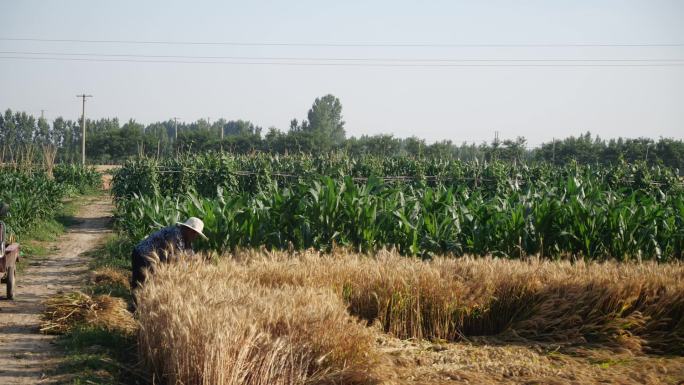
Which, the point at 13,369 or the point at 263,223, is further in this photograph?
the point at 263,223

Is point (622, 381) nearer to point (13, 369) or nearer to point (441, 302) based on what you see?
point (441, 302)

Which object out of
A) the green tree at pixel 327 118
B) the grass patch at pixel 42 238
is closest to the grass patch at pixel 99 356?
the grass patch at pixel 42 238

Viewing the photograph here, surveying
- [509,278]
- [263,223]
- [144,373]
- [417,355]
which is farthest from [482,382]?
[263,223]

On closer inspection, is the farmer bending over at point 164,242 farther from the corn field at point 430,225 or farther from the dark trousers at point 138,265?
the corn field at point 430,225

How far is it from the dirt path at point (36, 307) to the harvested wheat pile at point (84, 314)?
211 millimetres

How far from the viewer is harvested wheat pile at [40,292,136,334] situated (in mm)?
8453

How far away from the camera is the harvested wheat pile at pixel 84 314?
845 cm

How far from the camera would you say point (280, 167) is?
103 feet

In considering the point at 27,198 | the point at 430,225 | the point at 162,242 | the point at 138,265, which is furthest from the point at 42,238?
the point at 430,225

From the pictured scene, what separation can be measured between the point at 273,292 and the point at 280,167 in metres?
25.1

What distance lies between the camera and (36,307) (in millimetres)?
10648

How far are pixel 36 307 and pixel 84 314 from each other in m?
2.39

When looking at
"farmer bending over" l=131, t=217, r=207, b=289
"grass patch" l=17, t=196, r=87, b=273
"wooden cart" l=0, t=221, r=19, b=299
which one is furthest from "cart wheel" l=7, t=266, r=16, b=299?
"grass patch" l=17, t=196, r=87, b=273

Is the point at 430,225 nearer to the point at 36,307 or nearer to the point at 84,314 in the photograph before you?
the point at 84,314
